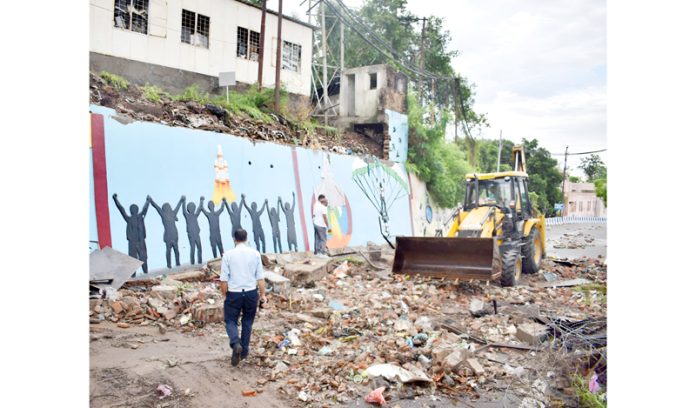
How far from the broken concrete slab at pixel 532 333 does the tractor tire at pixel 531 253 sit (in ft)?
14.0

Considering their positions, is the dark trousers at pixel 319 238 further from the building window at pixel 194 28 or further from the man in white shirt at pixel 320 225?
the building window at pixel 194 28

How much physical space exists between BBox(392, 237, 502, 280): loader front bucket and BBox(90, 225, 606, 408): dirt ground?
2.94 ft

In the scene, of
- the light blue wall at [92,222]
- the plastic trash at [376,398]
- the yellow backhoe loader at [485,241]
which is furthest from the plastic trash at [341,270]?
the plastic trash at [376,398]

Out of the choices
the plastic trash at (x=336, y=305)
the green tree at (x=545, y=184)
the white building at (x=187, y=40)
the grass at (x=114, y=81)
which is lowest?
the plastic trash at (x=336, y=305)

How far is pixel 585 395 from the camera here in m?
3.84

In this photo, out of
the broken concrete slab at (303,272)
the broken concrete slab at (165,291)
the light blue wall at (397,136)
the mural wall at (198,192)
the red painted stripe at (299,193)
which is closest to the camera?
the broken concrete slab at (165,291)

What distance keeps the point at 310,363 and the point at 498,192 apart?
21.5ft

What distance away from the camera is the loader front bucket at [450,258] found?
27.6 feet

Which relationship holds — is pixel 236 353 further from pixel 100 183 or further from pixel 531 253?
pixel 531 253
